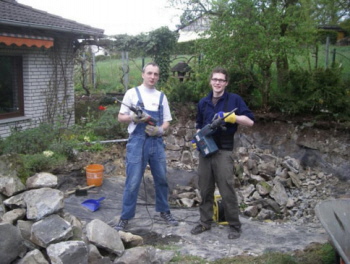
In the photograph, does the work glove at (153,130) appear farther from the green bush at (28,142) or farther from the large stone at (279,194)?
the green bush at (28,142)

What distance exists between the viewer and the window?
8406 mm

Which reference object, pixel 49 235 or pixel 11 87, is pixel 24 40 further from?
pixel 49 235

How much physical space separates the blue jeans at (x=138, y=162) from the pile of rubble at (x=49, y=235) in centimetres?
53

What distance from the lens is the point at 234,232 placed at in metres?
4.50

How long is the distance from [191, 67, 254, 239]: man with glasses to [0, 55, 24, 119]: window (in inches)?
220

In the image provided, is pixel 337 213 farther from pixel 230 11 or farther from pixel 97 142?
pixel 230 11

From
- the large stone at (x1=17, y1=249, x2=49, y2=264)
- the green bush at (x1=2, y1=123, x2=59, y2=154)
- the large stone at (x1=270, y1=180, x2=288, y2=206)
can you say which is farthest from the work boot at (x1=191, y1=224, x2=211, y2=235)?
the green bush at (x1=2, y1=123, x2=59, y2=154)

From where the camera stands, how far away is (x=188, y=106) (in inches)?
359

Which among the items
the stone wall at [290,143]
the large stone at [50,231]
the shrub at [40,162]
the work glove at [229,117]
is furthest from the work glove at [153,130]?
the stone wall at [290,143]

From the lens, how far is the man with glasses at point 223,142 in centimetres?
423

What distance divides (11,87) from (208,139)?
6.11m

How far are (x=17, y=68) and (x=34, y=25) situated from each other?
1.22 m

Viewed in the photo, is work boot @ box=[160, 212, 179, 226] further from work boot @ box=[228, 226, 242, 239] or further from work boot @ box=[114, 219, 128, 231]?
work boot @ box=[228, 226, 242, 239]

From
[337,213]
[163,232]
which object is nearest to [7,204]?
[163,232]
